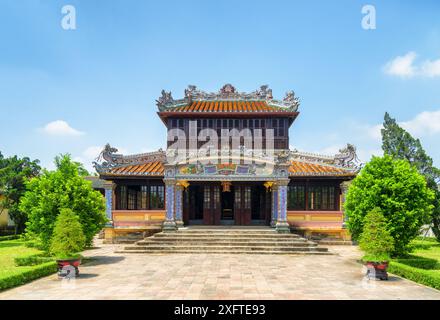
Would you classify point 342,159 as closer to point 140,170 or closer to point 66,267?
point 140,170

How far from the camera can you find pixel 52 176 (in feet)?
47.7

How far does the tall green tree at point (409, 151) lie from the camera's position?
24.6m

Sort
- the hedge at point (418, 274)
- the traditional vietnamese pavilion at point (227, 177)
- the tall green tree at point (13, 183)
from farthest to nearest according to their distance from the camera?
the tall green tree at point (13, 183)
the traditional vietnamese pavilion at point (227, 177)
the hedge at point (418, 274)

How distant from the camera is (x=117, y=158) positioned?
2230 centimetres

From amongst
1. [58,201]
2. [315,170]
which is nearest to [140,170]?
[58,201]

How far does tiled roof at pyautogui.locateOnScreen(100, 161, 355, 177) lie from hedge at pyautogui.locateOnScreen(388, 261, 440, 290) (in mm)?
9386

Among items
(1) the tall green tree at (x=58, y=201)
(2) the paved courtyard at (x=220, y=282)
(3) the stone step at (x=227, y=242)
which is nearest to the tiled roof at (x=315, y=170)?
(3) the stone step at (x=227, y=242)

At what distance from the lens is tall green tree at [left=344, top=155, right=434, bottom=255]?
13.5m

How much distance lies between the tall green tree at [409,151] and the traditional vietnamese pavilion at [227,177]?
7.46 metres

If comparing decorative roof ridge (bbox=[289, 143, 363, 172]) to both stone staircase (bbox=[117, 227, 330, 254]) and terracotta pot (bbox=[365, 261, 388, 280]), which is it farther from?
terracotta pot (bbox=[365, 261, 388, 280])

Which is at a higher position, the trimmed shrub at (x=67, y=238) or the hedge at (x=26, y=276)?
the trimmed shrub at (x=67, y=238)

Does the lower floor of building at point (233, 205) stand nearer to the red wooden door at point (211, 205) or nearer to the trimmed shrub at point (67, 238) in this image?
the red wooden door at point (211, 205)

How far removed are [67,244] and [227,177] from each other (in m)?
10.5
